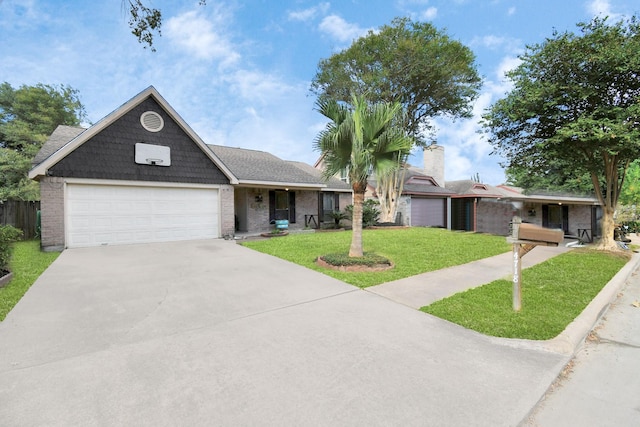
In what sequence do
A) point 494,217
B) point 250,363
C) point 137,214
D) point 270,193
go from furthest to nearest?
1. point 494,217
2. point 270,193
3. point 137,214
4. point 250,363

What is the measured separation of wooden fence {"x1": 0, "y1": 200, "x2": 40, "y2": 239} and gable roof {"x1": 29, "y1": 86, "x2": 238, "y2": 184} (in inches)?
107

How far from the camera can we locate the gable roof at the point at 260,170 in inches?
554

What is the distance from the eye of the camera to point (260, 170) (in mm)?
15562

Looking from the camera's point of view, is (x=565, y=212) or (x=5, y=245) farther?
(x=565, y=212)

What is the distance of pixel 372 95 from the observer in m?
17.5

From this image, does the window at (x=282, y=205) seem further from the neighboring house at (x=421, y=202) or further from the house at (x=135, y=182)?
the neighboring house at (x=421, y=202)

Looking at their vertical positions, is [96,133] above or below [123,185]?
above

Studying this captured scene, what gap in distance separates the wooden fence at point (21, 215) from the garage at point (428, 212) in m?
20.9

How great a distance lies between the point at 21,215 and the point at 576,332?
1766 cm

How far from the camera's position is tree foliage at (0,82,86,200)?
846 inches

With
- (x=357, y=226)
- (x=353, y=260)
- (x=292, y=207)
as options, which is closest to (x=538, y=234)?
(x=353, y=260)

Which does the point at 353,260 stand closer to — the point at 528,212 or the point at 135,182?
the point at 135,182

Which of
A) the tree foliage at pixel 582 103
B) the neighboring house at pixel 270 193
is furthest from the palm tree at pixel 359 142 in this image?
the tree foliage at pixel 582 103

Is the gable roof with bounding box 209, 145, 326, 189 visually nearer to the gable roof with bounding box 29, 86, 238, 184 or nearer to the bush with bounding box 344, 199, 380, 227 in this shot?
the gable roof with bounding box 29, 86, 238, 184
